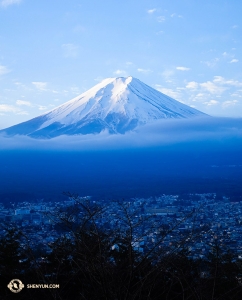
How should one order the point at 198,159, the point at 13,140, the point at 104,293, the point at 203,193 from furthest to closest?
the point at 13,140 < the point at 198,159 < the point at 203,193 < the point at 104,293

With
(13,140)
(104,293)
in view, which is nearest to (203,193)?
(104,293)

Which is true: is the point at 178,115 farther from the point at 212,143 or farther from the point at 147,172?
the point at 147,172

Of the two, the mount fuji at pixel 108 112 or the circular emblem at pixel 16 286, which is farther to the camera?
the mount fuji at pixel 108 112

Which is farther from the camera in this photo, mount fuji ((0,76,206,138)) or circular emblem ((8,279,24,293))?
mount fuji ((0,76,206,138))

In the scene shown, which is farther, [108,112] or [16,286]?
[108,112]

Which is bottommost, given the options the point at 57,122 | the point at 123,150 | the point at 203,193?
the point at 203,193

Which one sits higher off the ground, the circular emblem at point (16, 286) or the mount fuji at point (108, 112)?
the mount fuji at point (108, 112)

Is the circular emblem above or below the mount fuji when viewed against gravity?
below

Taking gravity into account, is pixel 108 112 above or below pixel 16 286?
above
